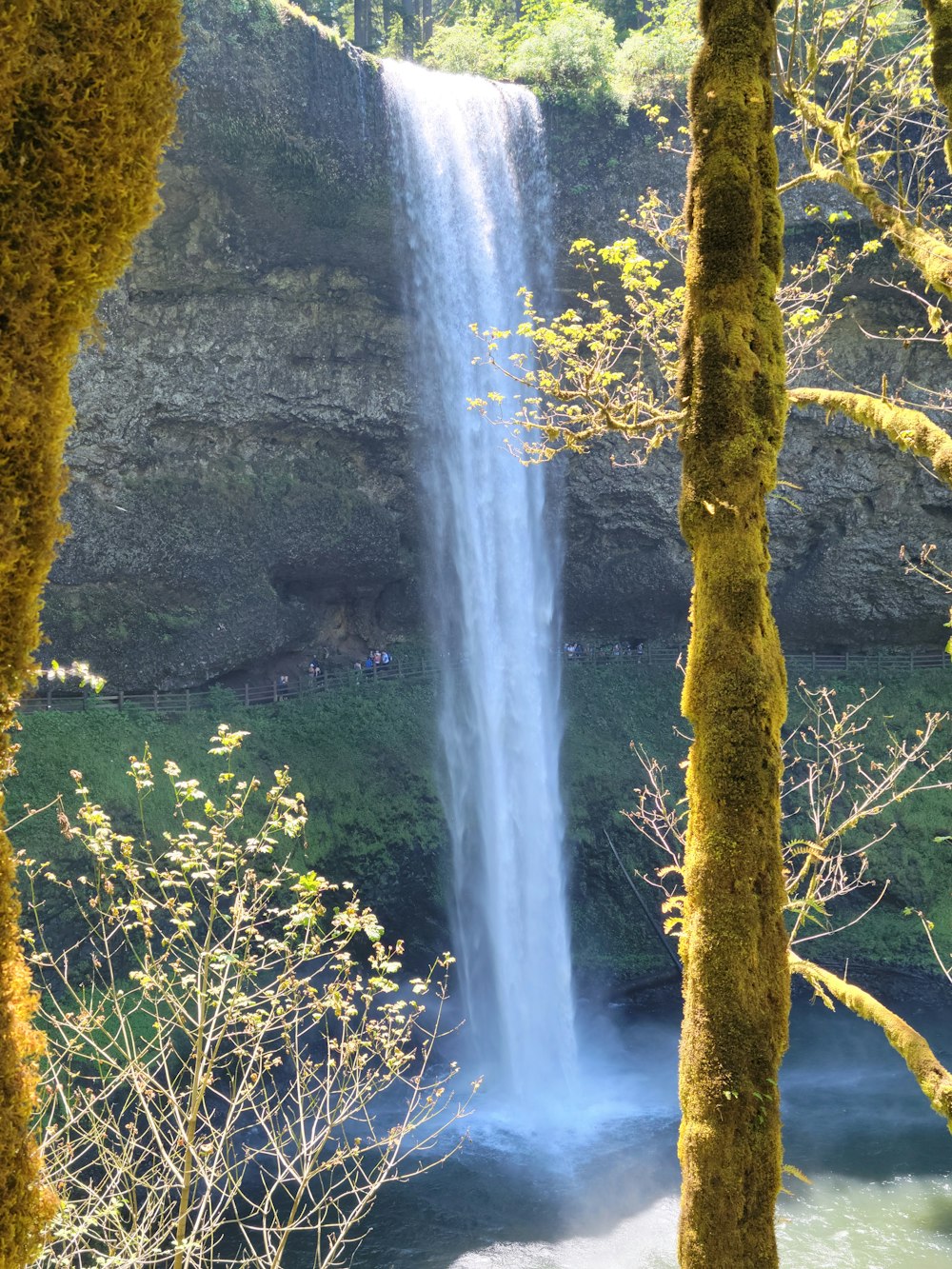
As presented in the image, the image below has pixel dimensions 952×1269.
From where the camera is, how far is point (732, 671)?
15.7 feet

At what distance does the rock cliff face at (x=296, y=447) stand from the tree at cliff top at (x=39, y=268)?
50.2ft

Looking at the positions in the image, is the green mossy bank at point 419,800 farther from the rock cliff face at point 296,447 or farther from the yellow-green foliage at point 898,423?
the yellow-green foliage at point 898,423

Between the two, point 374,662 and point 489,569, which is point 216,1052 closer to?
point 489,569

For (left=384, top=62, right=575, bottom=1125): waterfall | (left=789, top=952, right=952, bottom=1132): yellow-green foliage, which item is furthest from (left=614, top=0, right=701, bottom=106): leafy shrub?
(left=789, top=952, right=952, bottom=1132): yellow-green foliage

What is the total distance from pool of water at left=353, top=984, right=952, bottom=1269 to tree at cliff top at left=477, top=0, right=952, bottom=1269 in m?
9.91

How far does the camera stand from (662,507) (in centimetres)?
2411

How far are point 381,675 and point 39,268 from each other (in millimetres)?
20664

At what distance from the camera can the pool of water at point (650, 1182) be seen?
13.6 metres

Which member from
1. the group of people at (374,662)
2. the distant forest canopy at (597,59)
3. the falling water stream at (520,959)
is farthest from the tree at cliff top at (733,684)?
the group of people at (374,662)

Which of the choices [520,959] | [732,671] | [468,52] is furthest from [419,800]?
[732,671]

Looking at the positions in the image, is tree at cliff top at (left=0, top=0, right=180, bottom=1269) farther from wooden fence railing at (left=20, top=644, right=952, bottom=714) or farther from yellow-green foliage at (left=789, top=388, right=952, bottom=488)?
wooden fence railing at (left=20, top=644, right=952, bottom=714)

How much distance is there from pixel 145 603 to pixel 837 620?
14.9 m

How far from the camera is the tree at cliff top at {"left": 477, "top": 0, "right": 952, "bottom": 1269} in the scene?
4.38 m

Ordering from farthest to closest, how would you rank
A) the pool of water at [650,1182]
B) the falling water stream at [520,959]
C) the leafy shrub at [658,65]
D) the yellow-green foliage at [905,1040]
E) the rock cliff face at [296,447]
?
1. the leafy shrub at [658,65]
2. the rock cliff face at [296,447]
3. the falling water stream at [520,959]
4. the pool of water at [650,1182]
5. the yellow-green foliage at [905,1040]
